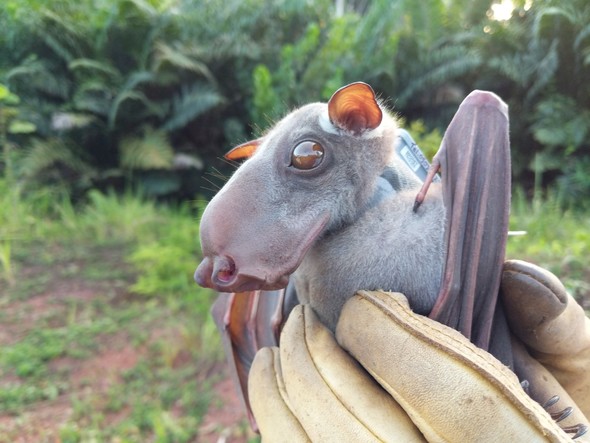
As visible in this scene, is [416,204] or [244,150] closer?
[416,204]

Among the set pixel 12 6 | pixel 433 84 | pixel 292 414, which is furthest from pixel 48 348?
pixel 433 84

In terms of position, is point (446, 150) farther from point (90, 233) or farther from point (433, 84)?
point (433, 84)

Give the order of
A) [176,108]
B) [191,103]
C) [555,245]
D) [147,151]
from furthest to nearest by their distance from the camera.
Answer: [176,108]
[191,103]
[147,151]
[555,245]

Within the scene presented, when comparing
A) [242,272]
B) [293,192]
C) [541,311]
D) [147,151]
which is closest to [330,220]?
[293,192]

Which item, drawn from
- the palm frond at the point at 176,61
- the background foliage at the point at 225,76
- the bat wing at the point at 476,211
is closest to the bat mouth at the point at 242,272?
the bat wing at the point at 476,211

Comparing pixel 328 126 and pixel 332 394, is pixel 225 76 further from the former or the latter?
pixel 332 394

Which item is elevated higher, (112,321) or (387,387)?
(387,387)
